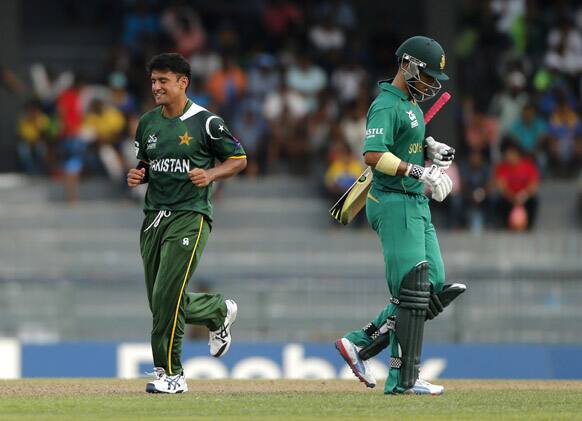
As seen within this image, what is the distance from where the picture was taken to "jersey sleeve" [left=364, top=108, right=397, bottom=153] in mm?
11070

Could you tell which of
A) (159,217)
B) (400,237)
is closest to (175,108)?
(159,217)

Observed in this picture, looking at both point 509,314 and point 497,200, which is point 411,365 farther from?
point 497,200

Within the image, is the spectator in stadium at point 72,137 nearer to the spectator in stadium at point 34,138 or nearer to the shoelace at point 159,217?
the spectator in stadium at point 34,138

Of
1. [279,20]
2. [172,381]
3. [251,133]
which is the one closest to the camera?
[172,381]

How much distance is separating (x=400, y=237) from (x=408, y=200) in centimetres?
28

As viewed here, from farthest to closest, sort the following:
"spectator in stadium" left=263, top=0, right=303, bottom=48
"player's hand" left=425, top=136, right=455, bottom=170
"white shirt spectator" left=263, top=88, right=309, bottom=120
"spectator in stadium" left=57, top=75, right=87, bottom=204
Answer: "spectator in stadium" left=263, top=0, right=303, bottom=48, "white shirt spectator" left=263, top=88, right=309, bottom=120, "spectator in stadium" left=57, top=75, right=87, bottom=204, "player's hand" left=425, top=136, right=455, bottom=170

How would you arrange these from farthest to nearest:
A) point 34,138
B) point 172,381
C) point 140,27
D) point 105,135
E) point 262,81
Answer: point 140,27 → point 262,81 → point 34,138 → point 105,135 → point 172,381

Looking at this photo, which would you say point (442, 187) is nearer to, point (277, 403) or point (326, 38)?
point (277, 403)

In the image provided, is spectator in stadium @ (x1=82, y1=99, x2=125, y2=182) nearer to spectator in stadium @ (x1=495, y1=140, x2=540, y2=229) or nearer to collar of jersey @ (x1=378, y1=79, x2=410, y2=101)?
spectator in stadium @ (x1=495, y1=140, x2=540, y2=229)

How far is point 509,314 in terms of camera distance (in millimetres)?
18906

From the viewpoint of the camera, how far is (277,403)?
35.9ft

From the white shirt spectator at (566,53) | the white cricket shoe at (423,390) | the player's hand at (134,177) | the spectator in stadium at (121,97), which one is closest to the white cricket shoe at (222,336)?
the player's hand at (134,177)

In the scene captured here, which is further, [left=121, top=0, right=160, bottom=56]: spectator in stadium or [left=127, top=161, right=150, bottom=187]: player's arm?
[left=121, top=0, right=160, bottom=56]: spectator in stadium

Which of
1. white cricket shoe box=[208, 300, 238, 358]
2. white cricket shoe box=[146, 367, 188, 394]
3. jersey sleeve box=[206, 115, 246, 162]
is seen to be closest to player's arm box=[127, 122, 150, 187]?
jersey sleeve box=[206, 115, 246, 162]
